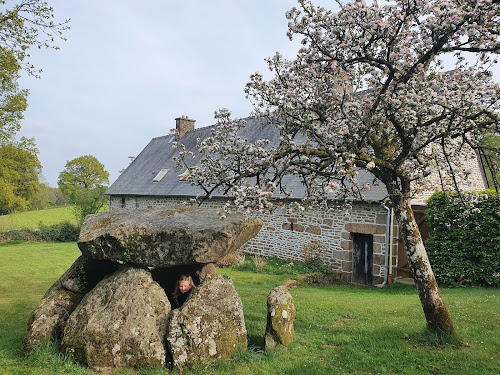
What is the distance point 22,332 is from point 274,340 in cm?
485

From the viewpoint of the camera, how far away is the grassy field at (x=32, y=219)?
89.8ft

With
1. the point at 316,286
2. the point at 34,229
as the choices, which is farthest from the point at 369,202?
the point at 34,229

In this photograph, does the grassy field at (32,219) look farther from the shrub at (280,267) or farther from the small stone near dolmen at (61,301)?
the small stone near dolmen at (61,301)

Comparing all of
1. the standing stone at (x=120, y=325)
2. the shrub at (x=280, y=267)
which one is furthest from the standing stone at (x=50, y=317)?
the shrub at (x=280, y=267)

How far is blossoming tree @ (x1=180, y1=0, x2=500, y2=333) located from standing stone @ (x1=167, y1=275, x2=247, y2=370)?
5.34ft

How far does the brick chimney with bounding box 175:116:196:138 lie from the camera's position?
2745 centimetres

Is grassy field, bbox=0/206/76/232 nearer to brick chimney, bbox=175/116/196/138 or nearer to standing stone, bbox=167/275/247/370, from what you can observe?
brick chimney, bbox=175/116/196/138

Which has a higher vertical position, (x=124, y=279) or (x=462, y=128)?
(x=462, y=128)

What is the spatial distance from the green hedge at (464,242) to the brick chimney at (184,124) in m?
19.5

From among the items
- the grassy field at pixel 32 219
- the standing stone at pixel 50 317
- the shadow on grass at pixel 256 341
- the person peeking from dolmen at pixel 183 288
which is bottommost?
the shadow on grass at pixel 256 341

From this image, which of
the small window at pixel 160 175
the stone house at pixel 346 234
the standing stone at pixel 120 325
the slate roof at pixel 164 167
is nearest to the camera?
the standing stone at pixel 120 325

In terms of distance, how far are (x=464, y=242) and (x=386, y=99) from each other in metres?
7.27

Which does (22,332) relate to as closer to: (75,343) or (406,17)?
(75,343)

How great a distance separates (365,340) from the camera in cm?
629
